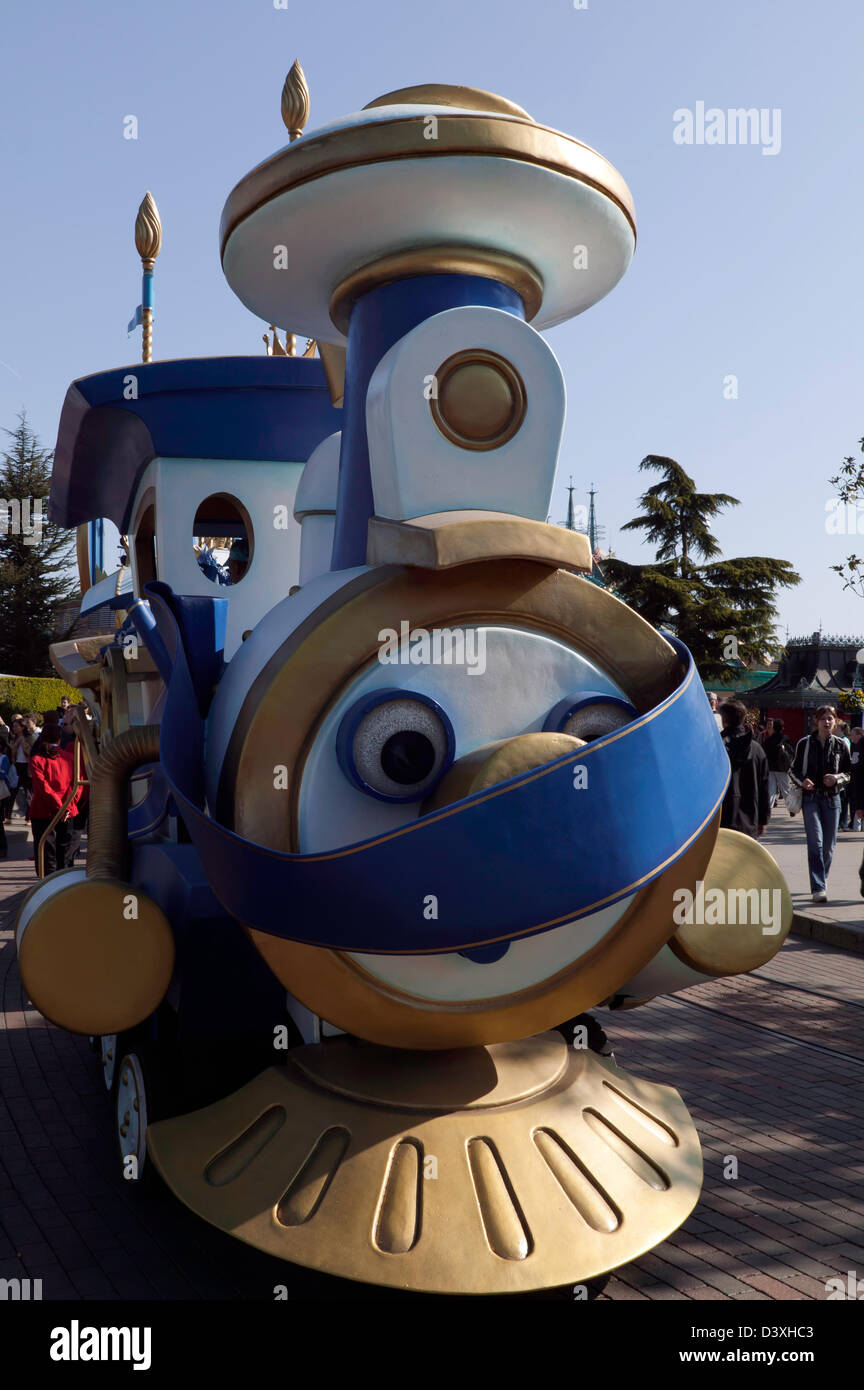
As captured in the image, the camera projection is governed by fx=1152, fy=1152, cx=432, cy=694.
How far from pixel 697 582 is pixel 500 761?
89.2 feet

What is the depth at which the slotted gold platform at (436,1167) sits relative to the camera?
302cm

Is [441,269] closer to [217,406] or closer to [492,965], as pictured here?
[217,406]

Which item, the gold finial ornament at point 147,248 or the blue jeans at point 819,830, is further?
the blue jeans at point 819,830

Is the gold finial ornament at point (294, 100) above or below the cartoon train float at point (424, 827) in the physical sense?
above

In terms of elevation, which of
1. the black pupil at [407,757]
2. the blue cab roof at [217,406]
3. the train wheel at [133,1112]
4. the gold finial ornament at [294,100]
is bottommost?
the train wheel at [133,1112]

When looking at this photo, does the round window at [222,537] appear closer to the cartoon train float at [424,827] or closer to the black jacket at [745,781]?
the cartoon train float at [424,827]

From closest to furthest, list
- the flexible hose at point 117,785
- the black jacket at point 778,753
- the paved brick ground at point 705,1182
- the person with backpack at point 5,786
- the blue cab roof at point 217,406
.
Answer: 1. the paved brick ground at point 705,1182
2. the flexible hose at point 117,785
3. the blue cab roof at point 217,406
4. the person with backpack at point 5,786
5. the black jacket at point 778,753

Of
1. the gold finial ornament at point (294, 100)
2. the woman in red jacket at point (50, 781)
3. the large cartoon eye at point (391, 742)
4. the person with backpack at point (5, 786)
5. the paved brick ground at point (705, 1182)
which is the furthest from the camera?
the person with backpack at point (5, 786)

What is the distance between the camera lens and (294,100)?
255 inches

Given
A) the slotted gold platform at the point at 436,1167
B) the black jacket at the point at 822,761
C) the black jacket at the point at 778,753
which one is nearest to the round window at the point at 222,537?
the slotted gold platform at the point at 436,1167

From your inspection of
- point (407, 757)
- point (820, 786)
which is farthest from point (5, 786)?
point (407, 757)

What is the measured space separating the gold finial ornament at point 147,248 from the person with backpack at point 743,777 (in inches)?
A: 199
